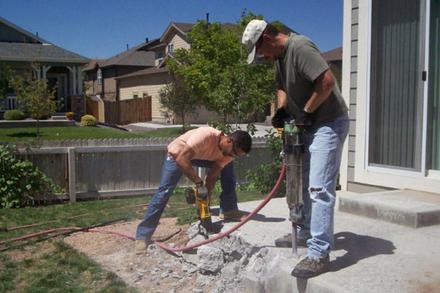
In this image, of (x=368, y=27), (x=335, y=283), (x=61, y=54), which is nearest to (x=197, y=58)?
(x=61, y=54)

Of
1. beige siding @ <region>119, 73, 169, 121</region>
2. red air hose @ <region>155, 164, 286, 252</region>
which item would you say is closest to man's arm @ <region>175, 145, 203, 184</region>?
red air hose @ <region>155, 164, 286, 252</region>

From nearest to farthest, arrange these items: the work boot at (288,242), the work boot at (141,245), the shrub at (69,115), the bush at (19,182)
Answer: the work boot at (288,242) → the work boot at (141,245) → the bush at (19,182) → the shrub at (69,115)

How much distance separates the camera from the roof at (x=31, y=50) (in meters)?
30.4

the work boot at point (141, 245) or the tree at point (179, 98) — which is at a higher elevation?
the tree at point (179, 98)

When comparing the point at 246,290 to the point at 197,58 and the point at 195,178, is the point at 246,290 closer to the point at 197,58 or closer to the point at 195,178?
the point at 195,178

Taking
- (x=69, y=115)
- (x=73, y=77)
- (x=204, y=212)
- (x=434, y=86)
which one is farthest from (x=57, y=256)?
(x=73, y=77)

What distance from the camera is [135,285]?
4594 mm

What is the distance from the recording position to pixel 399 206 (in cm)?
493

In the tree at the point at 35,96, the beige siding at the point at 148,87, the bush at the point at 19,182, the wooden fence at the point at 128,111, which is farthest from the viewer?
the beige siding at the point at 148,87

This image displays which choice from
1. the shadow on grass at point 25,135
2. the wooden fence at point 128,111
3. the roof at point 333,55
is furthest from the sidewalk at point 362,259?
the wooden fence at point 128,111

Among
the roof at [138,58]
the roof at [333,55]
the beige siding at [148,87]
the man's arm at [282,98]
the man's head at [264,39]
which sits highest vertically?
the roof at [138,58]

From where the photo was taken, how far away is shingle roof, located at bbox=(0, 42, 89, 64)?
30266 mm

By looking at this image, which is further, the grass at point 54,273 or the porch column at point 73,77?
the porch column at point 73,77

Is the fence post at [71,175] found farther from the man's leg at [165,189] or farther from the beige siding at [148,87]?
the beige siding at [148,87]
